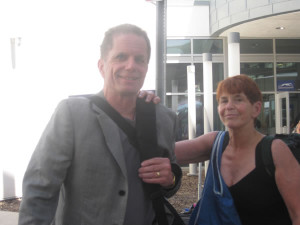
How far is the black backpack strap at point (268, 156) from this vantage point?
6.91 ft

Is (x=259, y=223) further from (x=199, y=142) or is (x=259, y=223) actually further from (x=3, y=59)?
(x=3, y=59)

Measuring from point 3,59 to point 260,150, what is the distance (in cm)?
698

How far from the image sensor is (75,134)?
5.54 feet

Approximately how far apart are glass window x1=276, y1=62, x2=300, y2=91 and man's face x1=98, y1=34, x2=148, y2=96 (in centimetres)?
1255

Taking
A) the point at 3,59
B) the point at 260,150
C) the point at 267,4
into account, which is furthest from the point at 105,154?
the point at 267,4

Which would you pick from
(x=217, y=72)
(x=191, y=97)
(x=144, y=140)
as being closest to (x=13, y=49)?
(x=191, y=97)

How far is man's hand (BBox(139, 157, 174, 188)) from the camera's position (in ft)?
5.77

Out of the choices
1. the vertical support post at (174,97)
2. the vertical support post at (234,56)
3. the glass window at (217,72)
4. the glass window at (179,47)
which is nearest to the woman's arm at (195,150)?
the vertical support post at (234,56)

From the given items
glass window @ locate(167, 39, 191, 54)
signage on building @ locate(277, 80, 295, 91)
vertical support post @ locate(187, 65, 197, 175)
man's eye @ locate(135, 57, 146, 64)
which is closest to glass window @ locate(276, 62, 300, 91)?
signage on building @ locate(277, 80, 295, 91)

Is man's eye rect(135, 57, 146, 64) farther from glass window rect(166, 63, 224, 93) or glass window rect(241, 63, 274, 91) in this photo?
glass window rect(241, 63, 274, 91)

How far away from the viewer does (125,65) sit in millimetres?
1808

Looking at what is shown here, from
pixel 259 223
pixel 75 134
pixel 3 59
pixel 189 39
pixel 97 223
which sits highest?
pixel 189 39

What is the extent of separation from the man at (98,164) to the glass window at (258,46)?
1227cm

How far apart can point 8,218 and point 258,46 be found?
1088 centimetres
